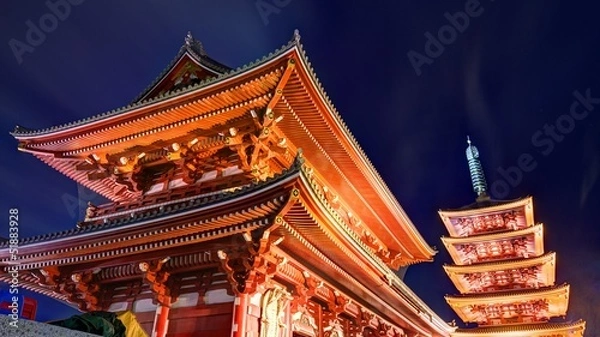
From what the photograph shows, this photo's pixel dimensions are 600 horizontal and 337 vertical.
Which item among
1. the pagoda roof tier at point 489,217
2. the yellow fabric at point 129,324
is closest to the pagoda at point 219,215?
the yellow fabric at point 129,324

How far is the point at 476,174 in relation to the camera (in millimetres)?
43875

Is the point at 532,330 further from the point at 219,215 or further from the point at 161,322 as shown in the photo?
the point at 219,215

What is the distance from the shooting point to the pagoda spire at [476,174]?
3664 centimetres

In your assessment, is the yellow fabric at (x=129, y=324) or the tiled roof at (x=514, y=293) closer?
the yellow fabric at (x=129, y=324)

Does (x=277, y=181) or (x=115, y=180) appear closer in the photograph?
(x=277, y=181)

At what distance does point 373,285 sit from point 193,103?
338 inches

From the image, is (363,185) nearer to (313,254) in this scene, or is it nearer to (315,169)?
(315,169)

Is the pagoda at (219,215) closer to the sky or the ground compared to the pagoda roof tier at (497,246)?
closer to the ground

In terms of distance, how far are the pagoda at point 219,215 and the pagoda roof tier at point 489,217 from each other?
1893 centimetres

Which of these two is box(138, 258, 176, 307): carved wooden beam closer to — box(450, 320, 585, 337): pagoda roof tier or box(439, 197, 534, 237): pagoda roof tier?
box(450, 320, 585, 337): pagoda roof tier

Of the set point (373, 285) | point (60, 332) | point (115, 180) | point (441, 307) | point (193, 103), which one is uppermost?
point (441, 307)

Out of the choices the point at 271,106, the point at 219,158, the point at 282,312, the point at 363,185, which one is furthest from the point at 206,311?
the point at 363,185

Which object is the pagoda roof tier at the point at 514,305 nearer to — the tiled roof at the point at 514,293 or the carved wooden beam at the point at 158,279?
the tiled roof at the point at 514,293

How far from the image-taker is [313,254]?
10555mm
